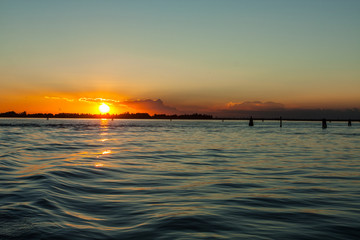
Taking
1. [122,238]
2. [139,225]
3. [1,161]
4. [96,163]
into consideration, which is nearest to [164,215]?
[139,225]

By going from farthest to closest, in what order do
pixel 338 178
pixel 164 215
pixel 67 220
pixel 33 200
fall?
pixel 338 178 < pixel 33 200 < pixel 164 215 < pixel 67 220

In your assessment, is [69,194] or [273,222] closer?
[273,222]

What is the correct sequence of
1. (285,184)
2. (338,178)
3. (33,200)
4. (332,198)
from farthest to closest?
(338,178) → (285,184) → (332,198) → (33,200)

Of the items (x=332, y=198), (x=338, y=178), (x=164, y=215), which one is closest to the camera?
(x=164, y=215)

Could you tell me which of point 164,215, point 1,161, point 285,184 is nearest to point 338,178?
point 285,184

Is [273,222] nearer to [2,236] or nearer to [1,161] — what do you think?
[2,236]

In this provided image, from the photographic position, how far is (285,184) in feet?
38.4

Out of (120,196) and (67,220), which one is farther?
(120,196)

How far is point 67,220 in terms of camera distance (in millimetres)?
6930

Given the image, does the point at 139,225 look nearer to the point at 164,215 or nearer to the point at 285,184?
the point at 164,215

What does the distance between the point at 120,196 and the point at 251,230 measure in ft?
14.8

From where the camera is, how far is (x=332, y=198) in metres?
9.56

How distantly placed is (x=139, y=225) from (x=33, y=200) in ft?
11.8

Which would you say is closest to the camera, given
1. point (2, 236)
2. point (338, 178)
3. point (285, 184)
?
point (2, 236)
